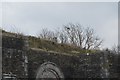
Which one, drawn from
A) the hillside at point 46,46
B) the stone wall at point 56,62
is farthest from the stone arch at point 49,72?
the hillside at point 46,46

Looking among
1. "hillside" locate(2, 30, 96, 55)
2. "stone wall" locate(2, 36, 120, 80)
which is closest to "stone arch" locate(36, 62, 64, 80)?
"stone wall" locate(2, 36, 120, 80)

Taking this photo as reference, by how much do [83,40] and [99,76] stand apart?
18804mm

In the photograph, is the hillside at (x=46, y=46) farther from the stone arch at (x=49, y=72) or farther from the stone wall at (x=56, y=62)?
the stone arch at (x=49, y=72)

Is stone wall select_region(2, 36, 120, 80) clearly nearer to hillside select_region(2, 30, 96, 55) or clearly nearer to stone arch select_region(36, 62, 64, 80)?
stone arch select_region(36, 62, 64, 80)

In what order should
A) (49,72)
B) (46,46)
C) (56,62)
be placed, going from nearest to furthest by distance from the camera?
(49,72) → (56,62) → (46,46)

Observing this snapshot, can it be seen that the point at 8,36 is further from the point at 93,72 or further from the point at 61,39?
the point at 61,39

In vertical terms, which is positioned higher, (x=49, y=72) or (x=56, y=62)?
(x=56, y=62)

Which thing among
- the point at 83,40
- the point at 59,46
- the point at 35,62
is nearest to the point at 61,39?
the point at 83,40

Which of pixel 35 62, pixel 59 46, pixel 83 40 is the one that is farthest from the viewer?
pixel 83 40

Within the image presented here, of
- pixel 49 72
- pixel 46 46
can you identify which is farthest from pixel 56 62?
pixel 46 46

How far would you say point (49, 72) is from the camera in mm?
18000

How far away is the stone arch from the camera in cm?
1738

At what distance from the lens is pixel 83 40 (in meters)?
37.5

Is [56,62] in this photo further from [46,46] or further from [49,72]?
[46,46]
